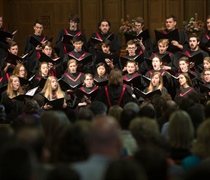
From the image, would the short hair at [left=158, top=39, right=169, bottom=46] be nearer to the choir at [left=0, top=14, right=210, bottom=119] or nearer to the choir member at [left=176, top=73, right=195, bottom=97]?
the choir at [left=0, top=14, right=210, bottom=119]

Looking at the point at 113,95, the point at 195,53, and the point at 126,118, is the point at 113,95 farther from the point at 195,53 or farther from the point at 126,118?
the point at 126,118

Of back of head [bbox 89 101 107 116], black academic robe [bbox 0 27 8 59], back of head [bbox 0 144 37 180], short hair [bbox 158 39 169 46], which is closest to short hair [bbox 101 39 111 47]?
short hair [bbox 158 39 169 46]

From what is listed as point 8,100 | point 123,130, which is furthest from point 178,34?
point 123,130

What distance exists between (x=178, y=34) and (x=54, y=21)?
4.09 metres

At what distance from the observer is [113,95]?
902cm

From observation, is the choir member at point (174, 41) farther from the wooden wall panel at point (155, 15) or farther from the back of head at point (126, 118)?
the back of head at point (126, 118)

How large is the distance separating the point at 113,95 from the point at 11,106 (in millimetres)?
1539

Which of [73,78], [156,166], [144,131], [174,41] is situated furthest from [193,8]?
[156,166]

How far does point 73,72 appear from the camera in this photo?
10305 millimetres

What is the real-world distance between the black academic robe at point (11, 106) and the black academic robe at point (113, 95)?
1.28m

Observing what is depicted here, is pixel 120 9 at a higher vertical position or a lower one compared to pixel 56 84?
higher

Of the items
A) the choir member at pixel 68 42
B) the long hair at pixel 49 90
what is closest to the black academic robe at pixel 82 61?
the choir member at pixel 68 42

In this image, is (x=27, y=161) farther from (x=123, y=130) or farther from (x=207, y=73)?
(x=207, y=73)

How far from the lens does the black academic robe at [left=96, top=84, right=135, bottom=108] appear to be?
901 centimetres
